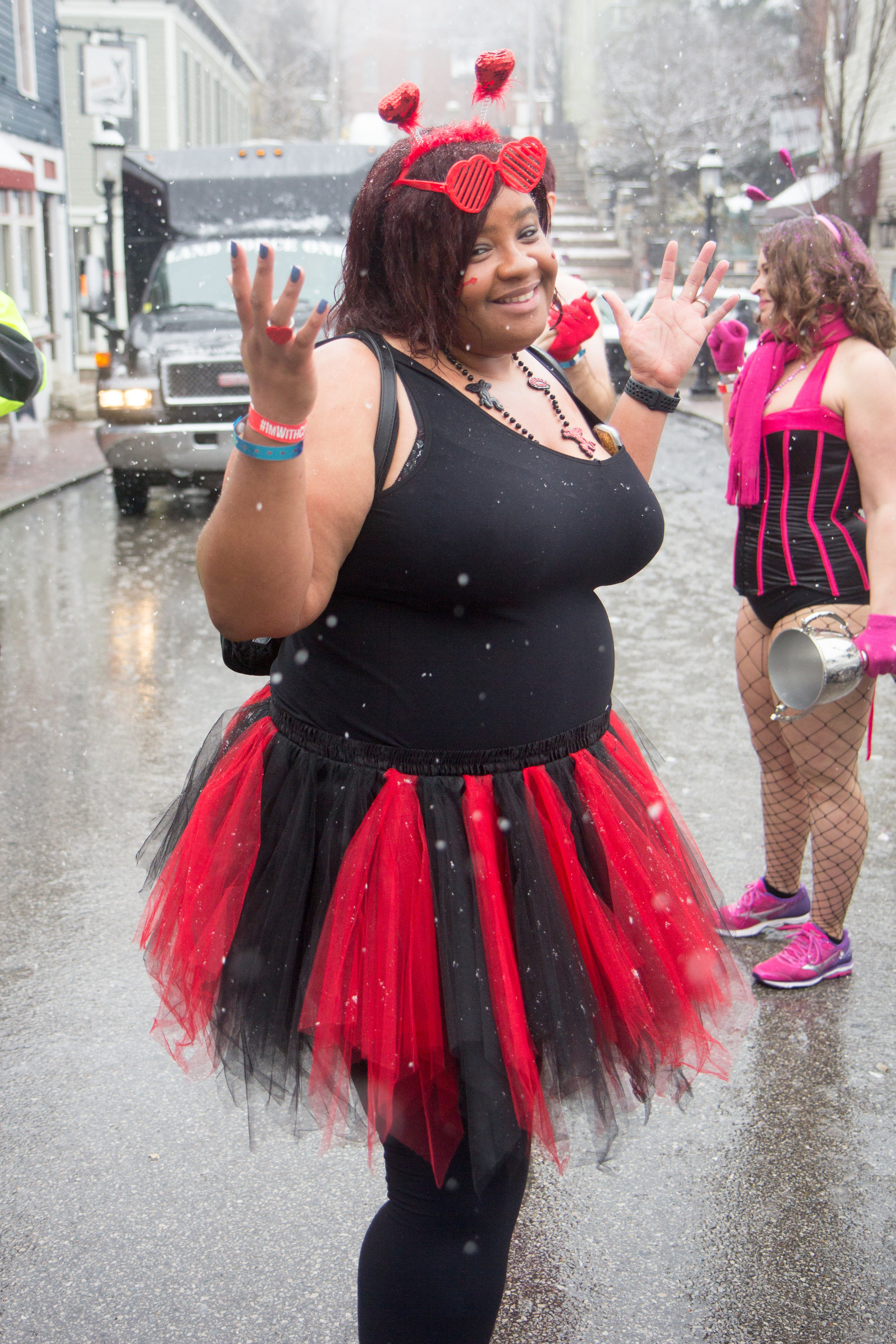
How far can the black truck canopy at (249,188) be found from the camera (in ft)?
35.3

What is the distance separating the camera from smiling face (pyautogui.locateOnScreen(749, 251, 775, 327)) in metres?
3.09

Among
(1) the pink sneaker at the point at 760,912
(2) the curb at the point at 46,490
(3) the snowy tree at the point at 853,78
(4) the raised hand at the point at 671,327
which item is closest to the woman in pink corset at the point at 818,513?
(1) the pink sneaker at the point at 760,912

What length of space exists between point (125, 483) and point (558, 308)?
824 centimetres

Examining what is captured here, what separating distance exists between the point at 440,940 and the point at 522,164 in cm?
108

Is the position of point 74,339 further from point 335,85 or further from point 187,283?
point 335,85

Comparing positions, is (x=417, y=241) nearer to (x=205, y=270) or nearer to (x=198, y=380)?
(x=198, y=380)

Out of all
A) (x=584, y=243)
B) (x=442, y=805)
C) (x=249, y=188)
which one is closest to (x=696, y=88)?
(x=584, y=243)

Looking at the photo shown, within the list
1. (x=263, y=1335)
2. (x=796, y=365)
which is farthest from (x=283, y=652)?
(x=796, y=365)

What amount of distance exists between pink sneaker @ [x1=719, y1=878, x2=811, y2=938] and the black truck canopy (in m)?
8.63

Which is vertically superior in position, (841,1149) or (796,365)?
(796,365)

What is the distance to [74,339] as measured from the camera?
821 inches

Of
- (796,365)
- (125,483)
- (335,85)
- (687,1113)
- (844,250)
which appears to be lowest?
(687,1113)

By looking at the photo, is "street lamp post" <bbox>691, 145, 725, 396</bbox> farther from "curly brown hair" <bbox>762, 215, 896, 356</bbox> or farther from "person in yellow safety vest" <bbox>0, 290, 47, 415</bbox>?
"curly brown hair" <bbox>762, 215, 896, 356</bbox>

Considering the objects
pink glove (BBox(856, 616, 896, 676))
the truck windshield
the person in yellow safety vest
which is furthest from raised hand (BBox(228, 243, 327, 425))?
the truck windshield
